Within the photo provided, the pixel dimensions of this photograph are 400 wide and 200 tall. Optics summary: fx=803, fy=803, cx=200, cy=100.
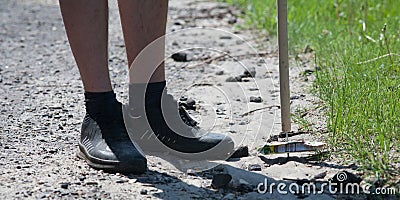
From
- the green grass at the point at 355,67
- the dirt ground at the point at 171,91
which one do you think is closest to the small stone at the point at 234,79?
the dirt ground at the point at 171,91

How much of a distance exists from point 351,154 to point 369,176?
0.53 feet

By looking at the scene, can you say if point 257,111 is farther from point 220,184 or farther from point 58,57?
point 58,57

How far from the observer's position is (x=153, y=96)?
304 centimetres

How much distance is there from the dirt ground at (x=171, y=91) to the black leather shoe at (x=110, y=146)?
38 mm

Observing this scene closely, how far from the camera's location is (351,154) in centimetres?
288

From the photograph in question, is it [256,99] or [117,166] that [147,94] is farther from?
[256,99]

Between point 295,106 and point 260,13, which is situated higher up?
point 260,13

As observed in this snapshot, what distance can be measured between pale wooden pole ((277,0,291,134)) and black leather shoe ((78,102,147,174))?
26.3 inches

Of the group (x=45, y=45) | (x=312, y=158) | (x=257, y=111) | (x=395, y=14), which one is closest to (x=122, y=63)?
(x=45, y=45)

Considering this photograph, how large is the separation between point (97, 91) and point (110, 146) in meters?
0.20

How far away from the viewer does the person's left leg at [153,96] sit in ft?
9.91

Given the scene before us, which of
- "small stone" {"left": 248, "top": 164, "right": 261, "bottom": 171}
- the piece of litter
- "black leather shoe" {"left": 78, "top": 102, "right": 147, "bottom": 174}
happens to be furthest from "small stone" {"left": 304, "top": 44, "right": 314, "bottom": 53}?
"black leather shoe" {"left": 78, "top": 102, "right": 147, "bottom": 174}

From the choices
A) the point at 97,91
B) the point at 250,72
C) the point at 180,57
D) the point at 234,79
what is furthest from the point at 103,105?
the point at 180,57

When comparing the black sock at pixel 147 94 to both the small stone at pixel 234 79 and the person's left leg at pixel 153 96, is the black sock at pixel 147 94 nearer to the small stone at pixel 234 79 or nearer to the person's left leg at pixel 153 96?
the person's left leg at pixel 153 96
